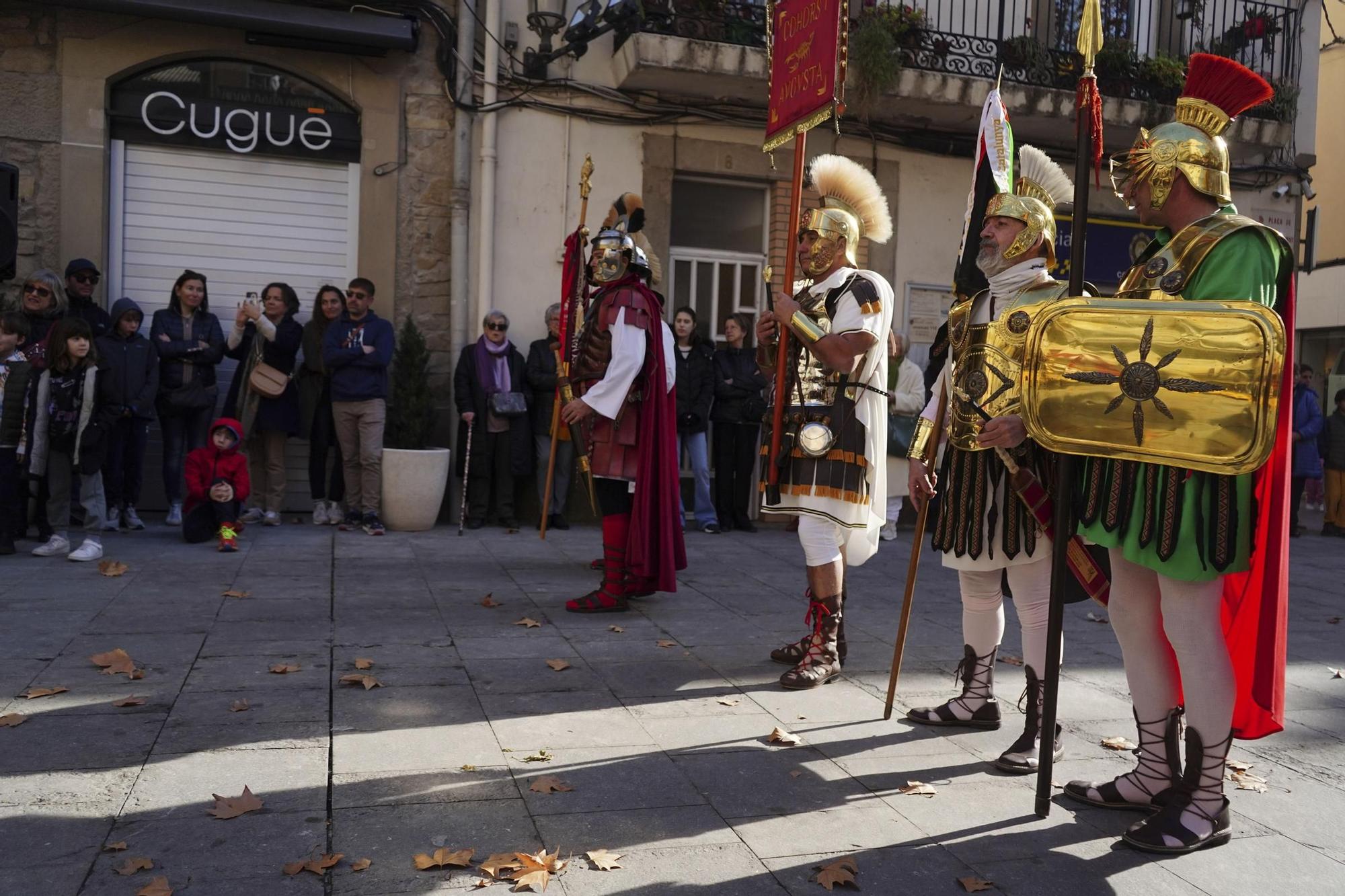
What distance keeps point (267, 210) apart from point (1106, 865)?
9746 millimetres

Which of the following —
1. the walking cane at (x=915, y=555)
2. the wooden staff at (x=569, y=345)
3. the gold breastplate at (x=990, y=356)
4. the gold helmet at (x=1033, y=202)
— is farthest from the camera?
the wooden staff at (x=569, y=345)

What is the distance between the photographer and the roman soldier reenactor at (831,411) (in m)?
5.05

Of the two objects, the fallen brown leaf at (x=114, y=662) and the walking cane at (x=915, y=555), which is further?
the fallen brown leaf at (x=114, y=662)

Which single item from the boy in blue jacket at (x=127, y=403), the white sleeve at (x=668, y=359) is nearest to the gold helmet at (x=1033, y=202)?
the white sleeve at (x=668, y=359)

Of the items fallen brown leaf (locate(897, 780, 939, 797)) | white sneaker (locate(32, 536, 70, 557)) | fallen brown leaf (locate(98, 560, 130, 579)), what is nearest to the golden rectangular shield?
fallen brown leaf (locate(897, 780, 939, 797))

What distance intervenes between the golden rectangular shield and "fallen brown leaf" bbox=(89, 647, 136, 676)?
149 inches

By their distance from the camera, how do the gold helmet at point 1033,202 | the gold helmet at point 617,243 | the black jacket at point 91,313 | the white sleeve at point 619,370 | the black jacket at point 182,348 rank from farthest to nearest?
the black jacket at point 182,348
the black jacket at point 91,313
the gold helmet at point 617,243
the white sleeve at point 619,370
the gold helmet at point 1033,202

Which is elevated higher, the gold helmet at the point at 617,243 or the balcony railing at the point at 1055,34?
the balcony railing at the point at 1055,34

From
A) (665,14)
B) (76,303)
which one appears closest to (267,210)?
(76,303)

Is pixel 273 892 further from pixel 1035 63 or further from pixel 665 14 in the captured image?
pixel 1035 63

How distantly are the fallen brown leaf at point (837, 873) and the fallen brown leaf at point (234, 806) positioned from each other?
1.62m

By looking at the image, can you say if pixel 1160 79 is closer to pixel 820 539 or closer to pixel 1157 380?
pixel 820 539

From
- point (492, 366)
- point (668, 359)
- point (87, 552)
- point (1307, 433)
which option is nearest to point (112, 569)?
point (87, 552)

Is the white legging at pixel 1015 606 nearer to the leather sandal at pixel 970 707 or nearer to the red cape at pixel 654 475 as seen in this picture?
the leather sandal at pixel 970 707
